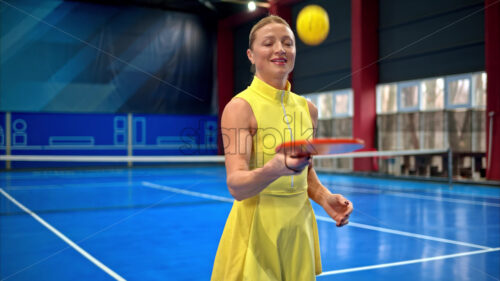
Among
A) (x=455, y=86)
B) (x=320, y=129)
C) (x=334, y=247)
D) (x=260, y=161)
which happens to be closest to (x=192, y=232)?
(x=334, y=247)

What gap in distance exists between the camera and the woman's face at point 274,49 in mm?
1848

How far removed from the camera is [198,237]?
6.99 m

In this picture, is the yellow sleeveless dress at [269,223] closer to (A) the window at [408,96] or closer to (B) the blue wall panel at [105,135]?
(A) the window at [408,96]

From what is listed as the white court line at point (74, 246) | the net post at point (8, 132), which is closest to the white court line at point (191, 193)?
the white court line at point (74, 246)

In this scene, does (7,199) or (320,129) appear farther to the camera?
(320,129)

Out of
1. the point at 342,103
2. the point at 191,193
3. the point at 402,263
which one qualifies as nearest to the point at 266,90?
the point at 402,263

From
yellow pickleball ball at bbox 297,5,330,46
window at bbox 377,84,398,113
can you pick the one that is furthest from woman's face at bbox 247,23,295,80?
window at bbox 377,84,398,113

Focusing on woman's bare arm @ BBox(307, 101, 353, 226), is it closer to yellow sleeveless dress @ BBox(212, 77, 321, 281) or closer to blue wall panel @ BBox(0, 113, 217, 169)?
yellow sleeveless dress @ BBox(212, 77, 321, 281)

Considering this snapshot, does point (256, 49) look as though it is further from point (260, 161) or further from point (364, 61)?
point (364, 61)

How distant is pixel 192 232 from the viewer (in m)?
7.39

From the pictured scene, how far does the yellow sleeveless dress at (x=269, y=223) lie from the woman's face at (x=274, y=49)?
2.7 inches

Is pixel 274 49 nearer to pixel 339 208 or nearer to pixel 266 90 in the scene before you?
pixel 266 90

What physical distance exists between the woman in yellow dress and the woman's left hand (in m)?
0.15

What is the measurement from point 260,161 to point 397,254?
4624 millimetres
